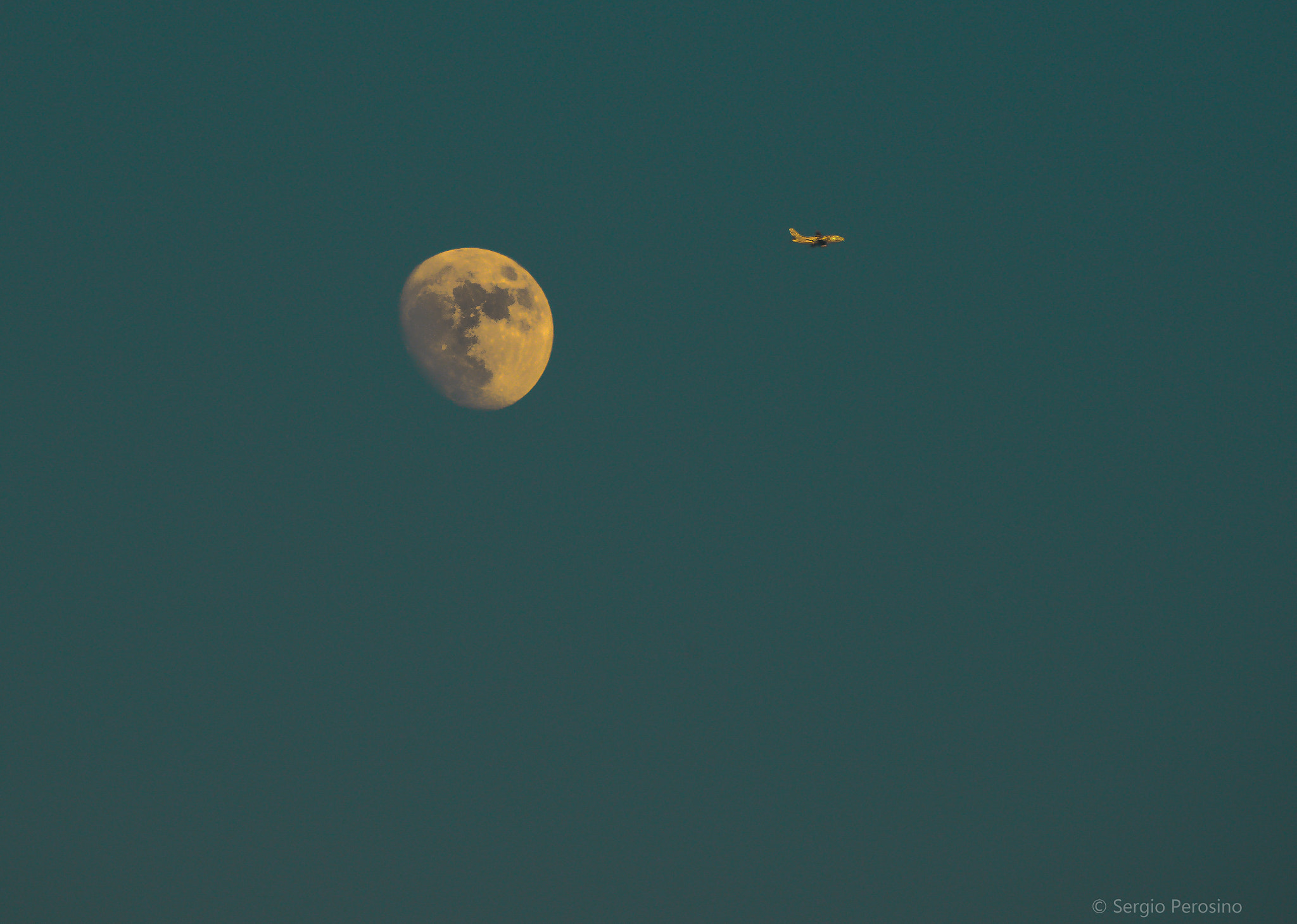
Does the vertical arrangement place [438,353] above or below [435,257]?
below

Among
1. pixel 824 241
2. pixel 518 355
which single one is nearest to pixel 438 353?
pixel 518 355

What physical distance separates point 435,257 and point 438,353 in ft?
47.3

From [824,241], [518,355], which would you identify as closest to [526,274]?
[518,355]

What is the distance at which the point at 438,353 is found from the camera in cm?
13925

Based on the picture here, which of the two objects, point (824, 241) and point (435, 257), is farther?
point (435, 257)

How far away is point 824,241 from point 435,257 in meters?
48.8

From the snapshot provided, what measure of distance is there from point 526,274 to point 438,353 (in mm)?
18544

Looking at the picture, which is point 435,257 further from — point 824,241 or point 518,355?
point 824,241

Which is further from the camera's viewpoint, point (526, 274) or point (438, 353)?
point (526, 274)

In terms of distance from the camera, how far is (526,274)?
151m

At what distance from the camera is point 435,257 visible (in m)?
146

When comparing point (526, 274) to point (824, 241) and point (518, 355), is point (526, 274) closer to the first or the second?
point (518, 355)

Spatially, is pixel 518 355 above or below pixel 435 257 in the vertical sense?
below

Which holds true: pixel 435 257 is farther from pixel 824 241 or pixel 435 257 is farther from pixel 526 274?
pixel 824 241
